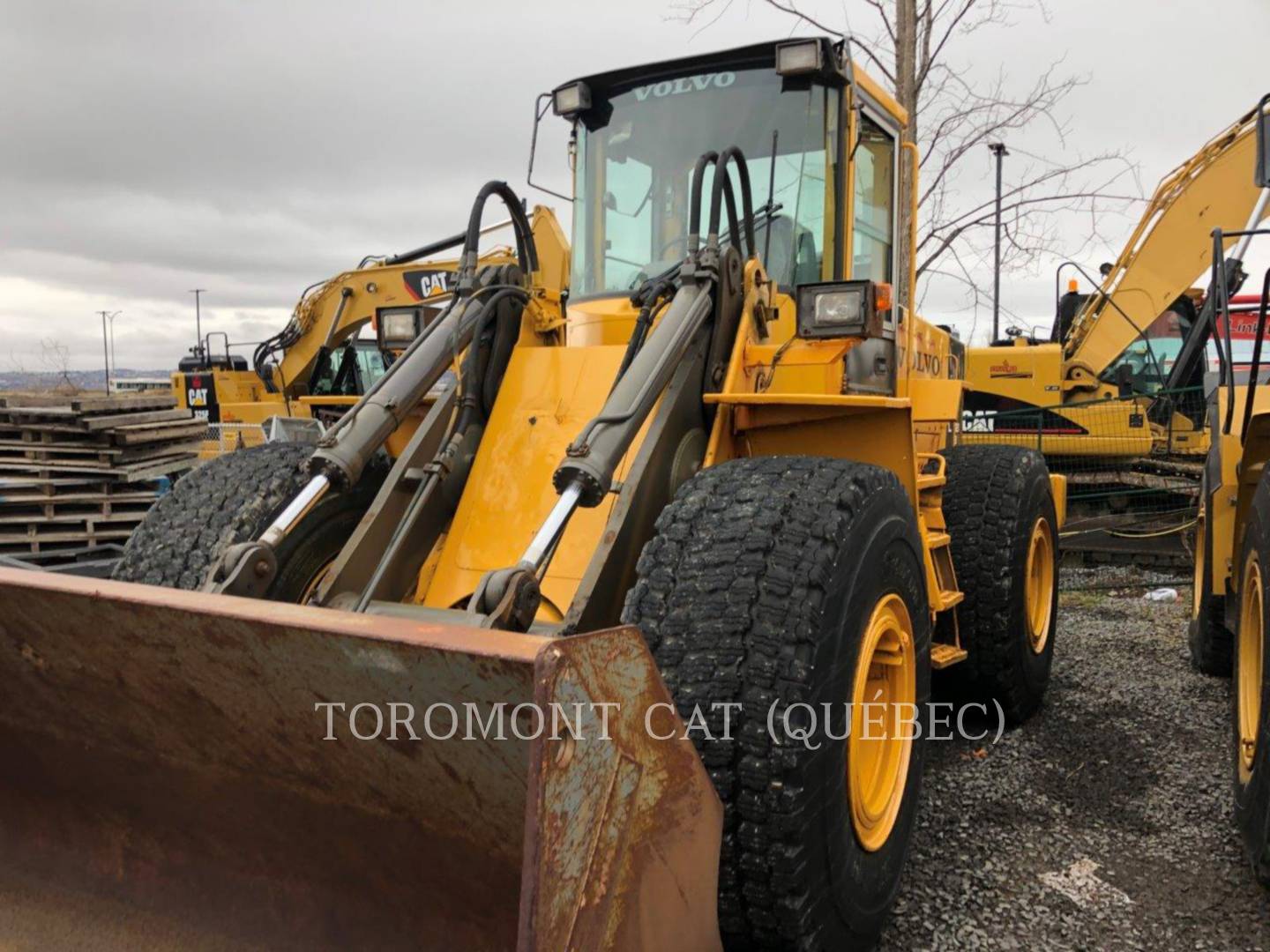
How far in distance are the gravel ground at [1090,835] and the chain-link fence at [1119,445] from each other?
6.33 meters

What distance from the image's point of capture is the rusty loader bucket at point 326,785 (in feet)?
6.52

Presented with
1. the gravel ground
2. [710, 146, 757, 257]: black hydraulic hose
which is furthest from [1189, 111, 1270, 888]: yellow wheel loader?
[710, 146, 757, 257]: black hydraulic hose

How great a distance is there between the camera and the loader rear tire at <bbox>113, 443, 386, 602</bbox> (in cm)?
354

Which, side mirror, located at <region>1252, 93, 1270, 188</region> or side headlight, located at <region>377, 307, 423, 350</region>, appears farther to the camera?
side headlight, located at <region>377, 307, 423, 350</region>

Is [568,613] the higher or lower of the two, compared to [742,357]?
lower

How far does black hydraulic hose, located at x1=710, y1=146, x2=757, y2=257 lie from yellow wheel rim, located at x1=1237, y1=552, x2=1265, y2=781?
7.25 feet

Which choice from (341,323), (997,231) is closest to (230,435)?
(341,323)

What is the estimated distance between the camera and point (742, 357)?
3.62 meters

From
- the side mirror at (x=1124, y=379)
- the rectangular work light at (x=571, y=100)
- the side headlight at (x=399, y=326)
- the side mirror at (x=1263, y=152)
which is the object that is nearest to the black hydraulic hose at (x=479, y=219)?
the side headlight at (x=399, y=326)

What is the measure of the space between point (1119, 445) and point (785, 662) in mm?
10666

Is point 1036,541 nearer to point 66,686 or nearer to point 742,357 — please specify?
point 742,357

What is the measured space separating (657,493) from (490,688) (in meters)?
1.46

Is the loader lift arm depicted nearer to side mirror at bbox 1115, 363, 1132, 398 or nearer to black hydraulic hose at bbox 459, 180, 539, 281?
black hydraulic hose at bbox 459, 180, 539, 281

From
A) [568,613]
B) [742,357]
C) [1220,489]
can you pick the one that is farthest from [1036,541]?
[568,613]
